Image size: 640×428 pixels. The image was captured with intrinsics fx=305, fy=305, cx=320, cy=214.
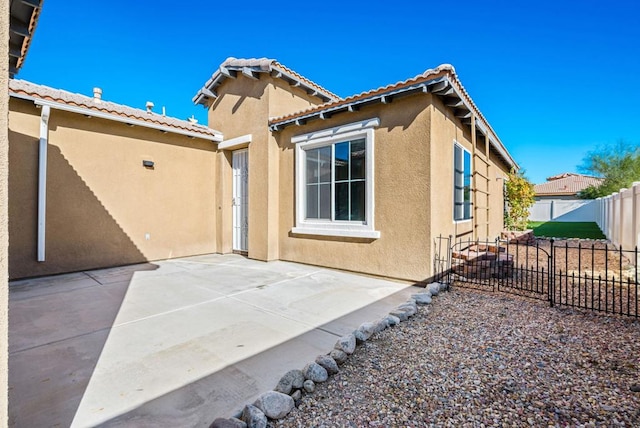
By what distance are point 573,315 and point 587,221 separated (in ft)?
119

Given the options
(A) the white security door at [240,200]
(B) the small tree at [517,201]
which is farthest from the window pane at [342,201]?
(B) the small tree at [517,201]

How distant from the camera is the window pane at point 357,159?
848 centimetres

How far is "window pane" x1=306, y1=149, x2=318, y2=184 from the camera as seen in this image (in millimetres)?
9602

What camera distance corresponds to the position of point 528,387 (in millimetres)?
3182

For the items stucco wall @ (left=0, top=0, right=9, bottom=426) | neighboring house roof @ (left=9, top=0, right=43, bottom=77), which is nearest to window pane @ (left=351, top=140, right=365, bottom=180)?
neighboring house roof @ (left=9, top=0, right=43, bottom=77)

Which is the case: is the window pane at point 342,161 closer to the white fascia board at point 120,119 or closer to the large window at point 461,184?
the large window at point 461,184

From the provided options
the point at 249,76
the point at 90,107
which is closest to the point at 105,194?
the point at 90,107

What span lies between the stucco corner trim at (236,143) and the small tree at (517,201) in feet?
44.7

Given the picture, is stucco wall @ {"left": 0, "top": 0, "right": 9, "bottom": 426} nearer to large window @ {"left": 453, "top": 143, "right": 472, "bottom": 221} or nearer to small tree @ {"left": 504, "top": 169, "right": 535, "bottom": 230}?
large window @ {"left": 453, "top": 143, "right": 472, "bottom": 221}

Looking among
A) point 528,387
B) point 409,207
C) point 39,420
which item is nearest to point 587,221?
point 409,207

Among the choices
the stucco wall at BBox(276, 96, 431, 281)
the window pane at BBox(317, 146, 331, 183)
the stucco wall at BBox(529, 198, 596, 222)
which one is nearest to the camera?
the stucco wall at BBox(276, 96, 431, 281)

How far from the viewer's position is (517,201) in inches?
644

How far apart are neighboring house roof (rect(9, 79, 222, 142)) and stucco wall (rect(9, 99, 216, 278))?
17.4 inches

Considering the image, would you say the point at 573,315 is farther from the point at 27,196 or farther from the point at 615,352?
the point at 27,196
